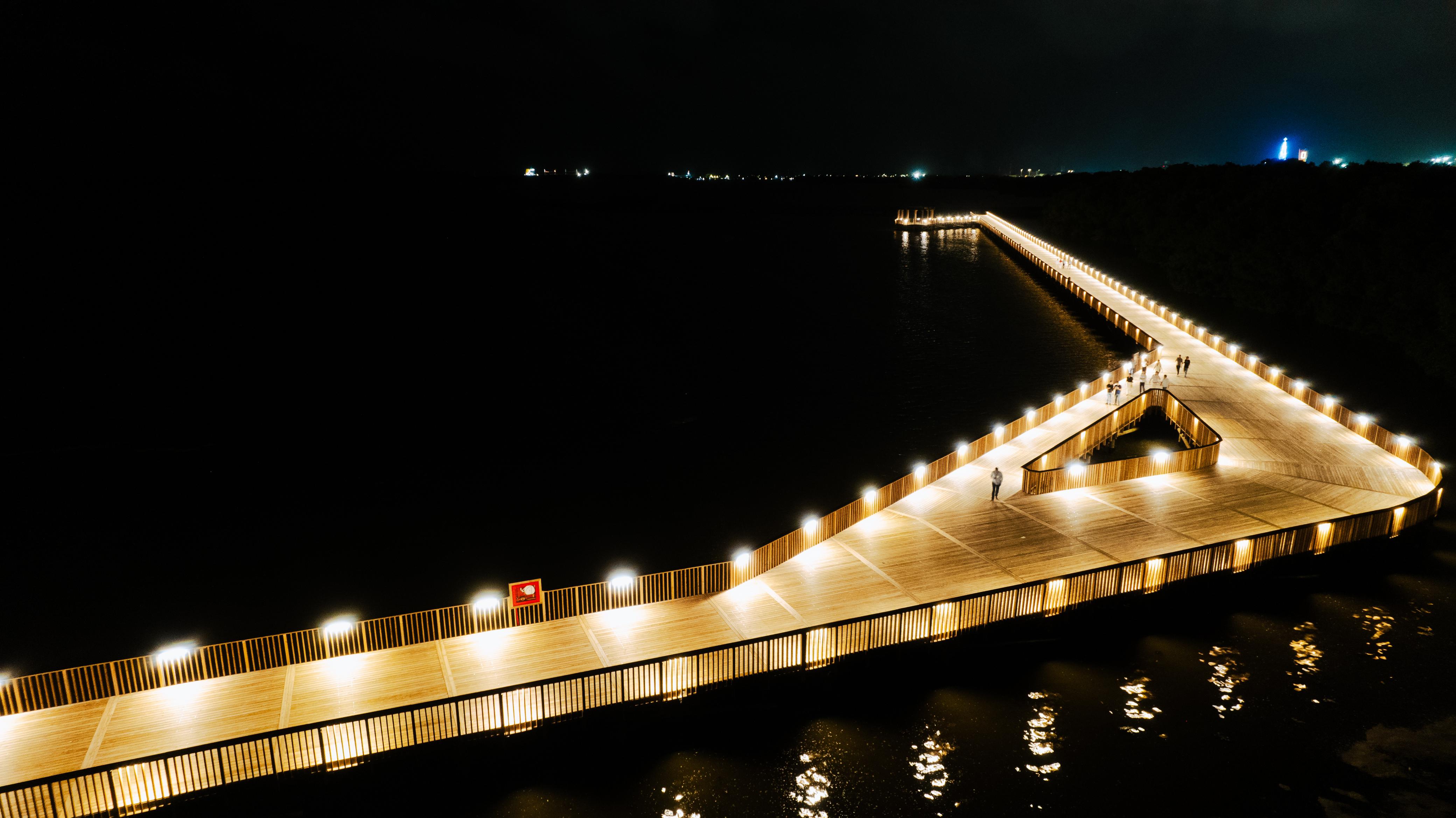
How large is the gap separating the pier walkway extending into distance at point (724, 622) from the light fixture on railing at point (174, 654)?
212mm

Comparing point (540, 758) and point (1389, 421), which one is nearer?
point (540, 758)

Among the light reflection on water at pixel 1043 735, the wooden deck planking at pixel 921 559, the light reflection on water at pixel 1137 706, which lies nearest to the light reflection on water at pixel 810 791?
the light reflection on water at pixel 1043 735

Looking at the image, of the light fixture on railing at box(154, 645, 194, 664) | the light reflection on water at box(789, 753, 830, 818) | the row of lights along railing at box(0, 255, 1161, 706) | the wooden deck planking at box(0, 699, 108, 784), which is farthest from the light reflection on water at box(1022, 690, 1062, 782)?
the wooden deck planking at box(0, 699, 108, 784)

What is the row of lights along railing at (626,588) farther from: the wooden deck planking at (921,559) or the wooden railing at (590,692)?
the wooden railing at (590,692)

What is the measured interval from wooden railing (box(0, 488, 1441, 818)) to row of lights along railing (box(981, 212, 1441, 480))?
762 centimetres

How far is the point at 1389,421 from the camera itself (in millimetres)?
50000

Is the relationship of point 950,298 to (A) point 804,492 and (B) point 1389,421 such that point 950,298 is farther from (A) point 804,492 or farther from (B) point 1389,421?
(A) point 804,492

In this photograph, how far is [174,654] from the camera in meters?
19.1

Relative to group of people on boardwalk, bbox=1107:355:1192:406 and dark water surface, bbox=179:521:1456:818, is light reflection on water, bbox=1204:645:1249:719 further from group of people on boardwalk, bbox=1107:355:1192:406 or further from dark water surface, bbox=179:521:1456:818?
group of people on boardwalk, bbox=1107:355:1192:406

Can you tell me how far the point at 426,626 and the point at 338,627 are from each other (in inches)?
81.4

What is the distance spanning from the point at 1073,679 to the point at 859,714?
626 centimetres

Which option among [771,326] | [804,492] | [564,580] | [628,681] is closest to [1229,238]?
[771,326]

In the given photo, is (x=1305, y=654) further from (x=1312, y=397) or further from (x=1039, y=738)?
(x=1312, y=397)

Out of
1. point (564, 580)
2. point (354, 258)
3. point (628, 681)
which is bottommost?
point (564, 580)
